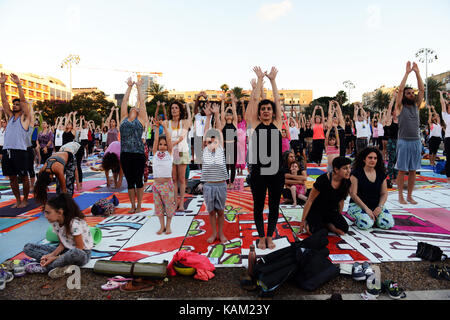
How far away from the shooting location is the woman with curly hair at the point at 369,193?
13.1ft

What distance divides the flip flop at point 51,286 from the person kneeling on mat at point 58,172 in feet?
5.98

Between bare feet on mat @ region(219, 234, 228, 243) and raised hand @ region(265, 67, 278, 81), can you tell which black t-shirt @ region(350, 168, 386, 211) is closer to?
raised hand @ region(265, 67, 278, 81)

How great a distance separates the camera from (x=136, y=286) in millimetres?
2607

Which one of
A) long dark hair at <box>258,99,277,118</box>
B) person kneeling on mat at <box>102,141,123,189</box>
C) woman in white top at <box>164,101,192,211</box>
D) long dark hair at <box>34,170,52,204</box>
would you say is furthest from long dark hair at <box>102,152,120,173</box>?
long dark hair at <box>258,99,277,118</box>

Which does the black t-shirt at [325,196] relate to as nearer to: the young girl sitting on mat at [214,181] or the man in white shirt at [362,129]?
the young girl sitting on mat at [214,181]

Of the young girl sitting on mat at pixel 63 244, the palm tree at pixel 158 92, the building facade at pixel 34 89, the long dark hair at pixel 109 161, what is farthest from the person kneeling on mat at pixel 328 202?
the building facade at pixel 34 89

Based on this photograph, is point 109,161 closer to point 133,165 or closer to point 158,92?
point 133,165

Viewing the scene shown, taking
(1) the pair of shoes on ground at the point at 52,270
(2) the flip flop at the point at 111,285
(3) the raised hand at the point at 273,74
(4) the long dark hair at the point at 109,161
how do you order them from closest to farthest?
1. (2) the flip flop at the point at 111,285
2. (1) the pair of shoes on ground at the point at 52,270
3. (3) the raised hand at the point at 273,74
4. (4) the long dark hair at the point at 109,161

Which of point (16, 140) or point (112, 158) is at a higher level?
point (16, 140)

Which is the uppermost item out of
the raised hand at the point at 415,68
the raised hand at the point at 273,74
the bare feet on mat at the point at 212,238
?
the raised hand at the point at 415,68

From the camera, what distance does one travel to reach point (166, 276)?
2.75 meters

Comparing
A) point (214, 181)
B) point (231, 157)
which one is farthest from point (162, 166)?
point (231, 157)

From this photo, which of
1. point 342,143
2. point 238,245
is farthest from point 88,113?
point 238,245

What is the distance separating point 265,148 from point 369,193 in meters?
1.98
